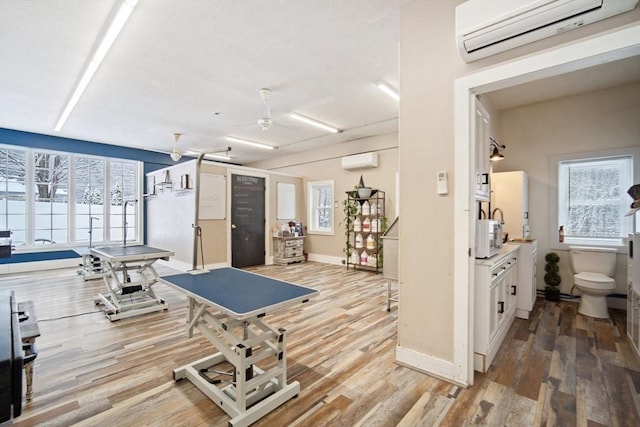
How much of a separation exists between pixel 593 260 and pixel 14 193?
10.00 metres

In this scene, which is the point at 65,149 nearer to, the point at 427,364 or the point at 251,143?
the point at 251,143

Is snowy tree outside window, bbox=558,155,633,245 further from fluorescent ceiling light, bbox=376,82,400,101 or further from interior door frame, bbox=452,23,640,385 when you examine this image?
interior door frame, bbox=452,23,640,385

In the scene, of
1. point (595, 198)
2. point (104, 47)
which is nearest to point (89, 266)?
→ point (104, 47)

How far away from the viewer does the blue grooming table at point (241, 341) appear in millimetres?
1652

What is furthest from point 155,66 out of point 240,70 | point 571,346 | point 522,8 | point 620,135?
point 620,135

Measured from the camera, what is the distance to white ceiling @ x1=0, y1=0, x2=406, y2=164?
2436 mm

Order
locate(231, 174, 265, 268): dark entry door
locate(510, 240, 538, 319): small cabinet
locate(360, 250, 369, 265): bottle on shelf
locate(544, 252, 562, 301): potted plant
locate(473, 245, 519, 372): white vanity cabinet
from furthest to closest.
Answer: locate(231, 174, 265, 268): dark entry door, locate(360, 250, 369, 265): bottle on shelf, locate(544, 252, 562, 301): potted plant, locate(510, 240, 538, 319): small cabinet, locate(473, 245, 519, 372): white vanity cabinet

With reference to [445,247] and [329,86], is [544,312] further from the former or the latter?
[329,86]

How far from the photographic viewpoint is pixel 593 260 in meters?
3.55

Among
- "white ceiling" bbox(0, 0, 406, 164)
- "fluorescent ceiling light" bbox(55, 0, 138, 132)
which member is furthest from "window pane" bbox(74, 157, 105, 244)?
"fluorescent ceiling light" bbox(55, 0, 138, 132)

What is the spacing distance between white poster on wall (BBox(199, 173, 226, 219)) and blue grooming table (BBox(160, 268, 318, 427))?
143 inches

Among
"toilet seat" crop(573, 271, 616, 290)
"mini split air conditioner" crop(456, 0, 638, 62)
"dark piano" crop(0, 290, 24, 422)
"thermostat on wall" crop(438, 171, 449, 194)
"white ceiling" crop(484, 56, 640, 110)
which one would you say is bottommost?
"toilet seat" crop(573, 271, 616, 290)

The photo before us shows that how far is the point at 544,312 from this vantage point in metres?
3.50

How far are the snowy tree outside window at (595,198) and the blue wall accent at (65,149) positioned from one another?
28.7 feet
